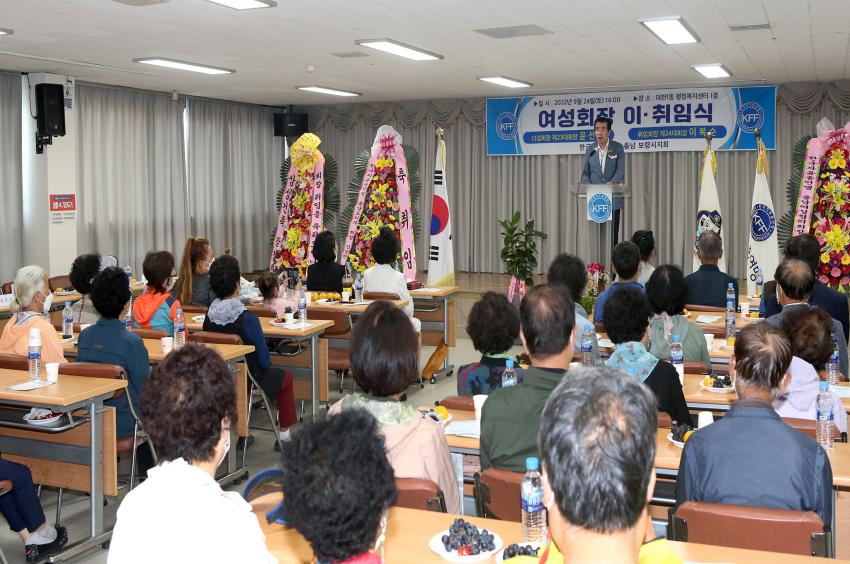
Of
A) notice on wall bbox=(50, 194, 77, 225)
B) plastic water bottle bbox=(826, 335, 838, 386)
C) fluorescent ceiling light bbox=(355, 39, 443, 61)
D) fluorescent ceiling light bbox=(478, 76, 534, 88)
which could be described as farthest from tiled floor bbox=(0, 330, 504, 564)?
fluorescent ceiling light bbox=(478, 76, 534, 88)

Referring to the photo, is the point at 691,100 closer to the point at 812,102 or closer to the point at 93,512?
the point at 812,102

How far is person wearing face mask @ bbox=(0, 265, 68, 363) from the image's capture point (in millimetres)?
4805

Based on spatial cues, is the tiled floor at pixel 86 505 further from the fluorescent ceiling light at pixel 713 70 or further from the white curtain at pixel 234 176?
the white curtain at pixel 234 176

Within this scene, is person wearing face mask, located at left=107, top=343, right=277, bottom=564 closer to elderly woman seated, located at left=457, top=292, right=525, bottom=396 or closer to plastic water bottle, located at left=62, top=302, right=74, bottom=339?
elderly woman seated, located at left=457, top=292, right=525, bottom=396

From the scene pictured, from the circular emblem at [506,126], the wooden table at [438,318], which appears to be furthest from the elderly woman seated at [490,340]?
the circular emblem at [506,126]

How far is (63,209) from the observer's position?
10.6 m

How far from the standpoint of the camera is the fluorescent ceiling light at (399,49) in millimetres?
8180

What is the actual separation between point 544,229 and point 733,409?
1174cm

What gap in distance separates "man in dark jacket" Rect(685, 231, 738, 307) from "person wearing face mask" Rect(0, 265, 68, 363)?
4.55 m

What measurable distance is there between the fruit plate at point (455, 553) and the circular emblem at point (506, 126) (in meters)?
12.0

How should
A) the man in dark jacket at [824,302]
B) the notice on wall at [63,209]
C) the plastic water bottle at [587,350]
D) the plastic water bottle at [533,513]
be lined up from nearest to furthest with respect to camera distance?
the plastic water bottle at [533,513] < the plastic water bottle at [587,350] < the man in dark jacket at [824,302] < the notice on wall at [63,209]

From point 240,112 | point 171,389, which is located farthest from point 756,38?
point 240,112

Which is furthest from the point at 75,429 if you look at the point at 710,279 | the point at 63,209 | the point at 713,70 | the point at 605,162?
the point at 713,70

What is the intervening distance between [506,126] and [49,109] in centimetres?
692
